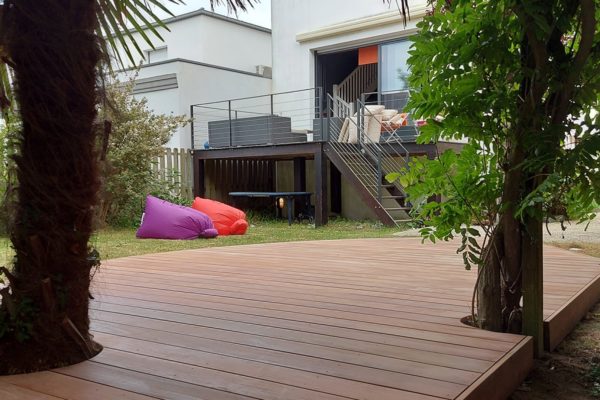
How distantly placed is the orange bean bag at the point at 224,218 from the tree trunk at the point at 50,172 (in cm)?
637

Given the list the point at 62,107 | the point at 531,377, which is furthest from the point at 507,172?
the point at 62,107

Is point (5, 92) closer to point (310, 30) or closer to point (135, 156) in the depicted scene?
point (135, 156)

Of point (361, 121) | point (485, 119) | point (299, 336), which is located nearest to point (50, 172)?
point (299, 336)

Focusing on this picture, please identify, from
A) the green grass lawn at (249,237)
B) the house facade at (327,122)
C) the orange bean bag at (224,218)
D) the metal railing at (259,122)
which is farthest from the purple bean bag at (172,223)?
the metal railing at (259,122)

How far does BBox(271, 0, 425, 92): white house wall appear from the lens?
38.8 ft

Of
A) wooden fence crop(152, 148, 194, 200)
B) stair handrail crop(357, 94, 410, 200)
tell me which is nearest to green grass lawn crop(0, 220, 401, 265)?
stair handrail crop(357, 94, 410, 200)

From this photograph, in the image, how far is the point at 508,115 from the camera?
90.0 inches

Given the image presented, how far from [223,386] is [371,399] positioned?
1.61 ft

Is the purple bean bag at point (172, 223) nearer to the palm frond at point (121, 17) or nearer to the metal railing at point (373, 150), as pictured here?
the metal railing at point (373, 150)

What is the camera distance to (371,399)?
1685 mm

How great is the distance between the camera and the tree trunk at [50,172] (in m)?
1.86

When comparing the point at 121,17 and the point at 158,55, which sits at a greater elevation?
the point at 158,55

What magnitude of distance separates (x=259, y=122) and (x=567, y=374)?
32.0 ft

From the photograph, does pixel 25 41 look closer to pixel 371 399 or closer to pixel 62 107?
pixel 62 107
